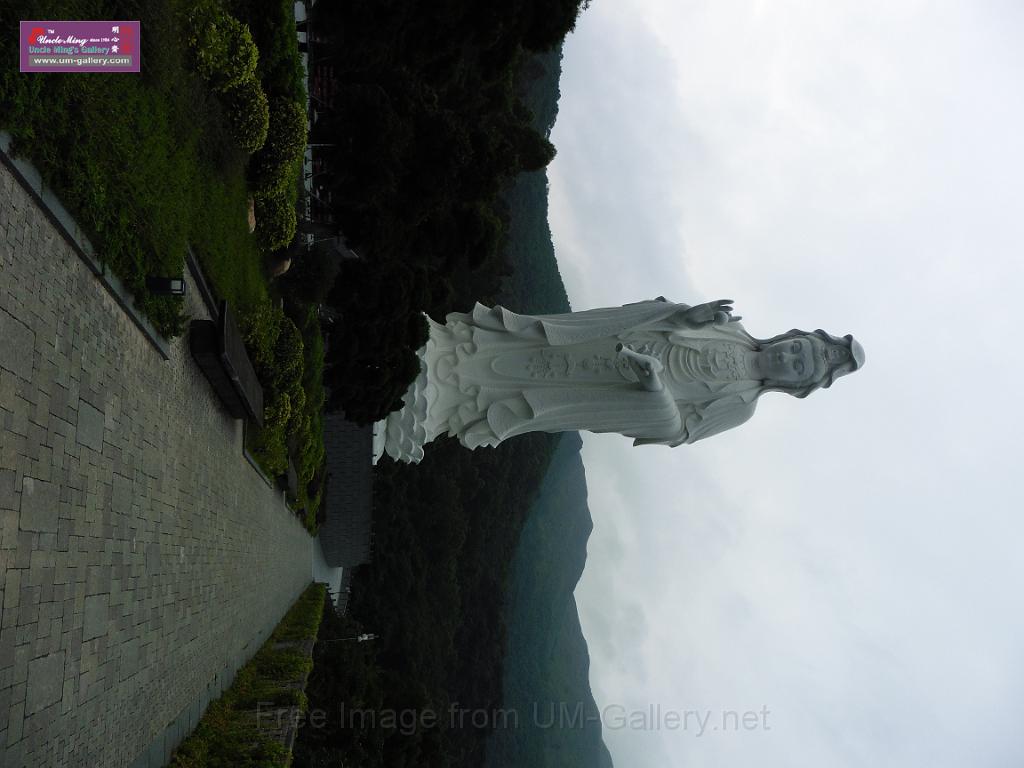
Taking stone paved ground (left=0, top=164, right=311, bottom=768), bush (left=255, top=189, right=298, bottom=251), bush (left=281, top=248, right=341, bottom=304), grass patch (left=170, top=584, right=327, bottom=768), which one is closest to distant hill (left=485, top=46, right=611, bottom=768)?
bush (left=281, top=248, right=341, bottom=304)

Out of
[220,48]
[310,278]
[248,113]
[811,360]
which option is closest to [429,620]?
[310,278]

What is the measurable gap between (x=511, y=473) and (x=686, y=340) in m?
18.9

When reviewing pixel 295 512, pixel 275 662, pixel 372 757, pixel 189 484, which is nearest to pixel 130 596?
pixel 189 484

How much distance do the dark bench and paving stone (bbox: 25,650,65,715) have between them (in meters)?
3.28

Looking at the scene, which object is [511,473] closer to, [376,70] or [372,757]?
[372,757]

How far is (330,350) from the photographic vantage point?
40.7 ft

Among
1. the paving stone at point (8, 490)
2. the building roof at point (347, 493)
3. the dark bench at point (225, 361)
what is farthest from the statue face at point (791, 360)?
the paving stone at point (8, 490)

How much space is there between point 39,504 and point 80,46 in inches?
115

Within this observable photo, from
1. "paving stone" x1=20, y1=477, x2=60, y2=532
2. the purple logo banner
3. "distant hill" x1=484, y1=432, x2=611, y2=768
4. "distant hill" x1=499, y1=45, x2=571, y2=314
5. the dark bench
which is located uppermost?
"distant hill" x1=499, y1=45, x2=571, y2=314

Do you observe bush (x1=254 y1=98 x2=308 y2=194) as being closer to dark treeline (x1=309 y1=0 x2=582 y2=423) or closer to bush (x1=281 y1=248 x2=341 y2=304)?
dark treeline (x1=309 y1=0 x2=582 y2=423)

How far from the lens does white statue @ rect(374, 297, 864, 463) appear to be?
1158 cm

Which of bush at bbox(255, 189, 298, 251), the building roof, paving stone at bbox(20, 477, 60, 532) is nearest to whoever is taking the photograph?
paving stone at bbox(20, 477, 60, 532)

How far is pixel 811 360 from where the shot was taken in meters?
11.5

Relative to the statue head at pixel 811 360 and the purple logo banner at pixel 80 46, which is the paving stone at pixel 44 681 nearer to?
the purple logo banner at pixel 80 46
